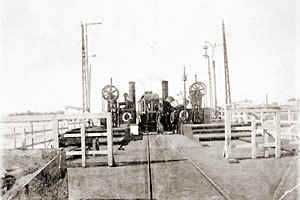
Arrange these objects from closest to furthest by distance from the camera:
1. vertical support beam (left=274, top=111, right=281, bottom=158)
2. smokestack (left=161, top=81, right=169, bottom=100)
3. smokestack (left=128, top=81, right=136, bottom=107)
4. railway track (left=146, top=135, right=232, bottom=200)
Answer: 1. railway track (left=146, top=135, right=232, bottom=200)
2. vertical support beam (left=274, top=111, right=281, bottom=158)
3. smokestack (left=128, top=81, right=136, bottom=107)
4. smokestack (left=161, top=81, right=169, bottom=100)

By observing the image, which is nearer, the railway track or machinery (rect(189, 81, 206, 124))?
the railway track

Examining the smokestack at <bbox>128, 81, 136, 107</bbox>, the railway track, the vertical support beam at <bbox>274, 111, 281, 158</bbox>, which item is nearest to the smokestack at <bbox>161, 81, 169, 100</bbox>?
the smokestack at <bbox>128, 81, 136, 107</bbox>

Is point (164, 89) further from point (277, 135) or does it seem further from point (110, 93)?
point (277, 135)

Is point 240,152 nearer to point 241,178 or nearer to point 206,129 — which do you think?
point 241,178

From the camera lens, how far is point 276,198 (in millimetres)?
4598

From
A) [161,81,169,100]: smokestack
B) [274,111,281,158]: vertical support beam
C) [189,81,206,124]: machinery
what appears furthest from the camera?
[161,81,169,100]: smokestack

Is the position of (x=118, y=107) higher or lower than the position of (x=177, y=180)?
higher

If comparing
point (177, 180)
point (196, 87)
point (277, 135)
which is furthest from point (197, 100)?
point (177, 180)

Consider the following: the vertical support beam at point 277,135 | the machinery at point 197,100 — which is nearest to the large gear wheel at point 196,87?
the machinery at point 197,100

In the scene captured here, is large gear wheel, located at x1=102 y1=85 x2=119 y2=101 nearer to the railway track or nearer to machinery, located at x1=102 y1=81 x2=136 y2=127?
machinery, located at x1=102 y1=81 x2=136 y2=127

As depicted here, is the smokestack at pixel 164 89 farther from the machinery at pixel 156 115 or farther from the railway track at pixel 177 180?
the railway track at pixel 177 180

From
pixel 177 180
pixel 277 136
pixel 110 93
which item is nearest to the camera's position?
pixel 177 180

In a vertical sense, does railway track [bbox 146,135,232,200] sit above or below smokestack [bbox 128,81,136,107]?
below

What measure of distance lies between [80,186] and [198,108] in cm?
1665
